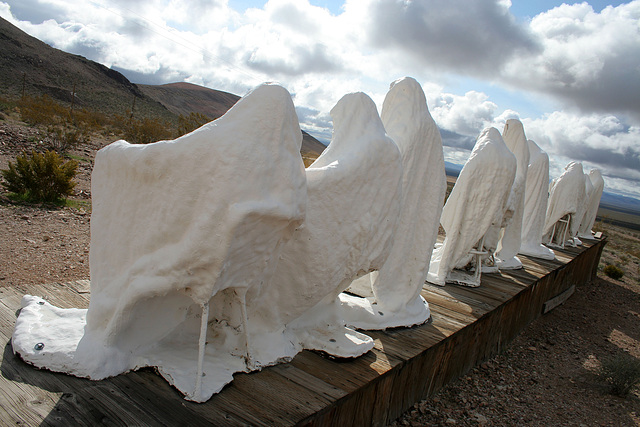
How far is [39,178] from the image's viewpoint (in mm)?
7035

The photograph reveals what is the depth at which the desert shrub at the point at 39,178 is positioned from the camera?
6949 mm

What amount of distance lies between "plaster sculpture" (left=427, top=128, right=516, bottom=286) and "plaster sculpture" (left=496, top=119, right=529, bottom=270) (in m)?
1.08

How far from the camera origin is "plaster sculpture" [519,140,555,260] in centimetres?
Result: 766

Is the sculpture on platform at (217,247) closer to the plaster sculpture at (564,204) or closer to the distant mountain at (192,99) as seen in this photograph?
the plaster sculpture at (564,204)

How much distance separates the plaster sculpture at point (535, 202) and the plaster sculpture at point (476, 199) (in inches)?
112

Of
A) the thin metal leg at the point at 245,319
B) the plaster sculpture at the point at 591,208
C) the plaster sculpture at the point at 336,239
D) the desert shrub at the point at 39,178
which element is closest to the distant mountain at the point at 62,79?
the plaster sculpture at the point at 591,208

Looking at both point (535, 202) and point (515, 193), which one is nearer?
point (515, 193)

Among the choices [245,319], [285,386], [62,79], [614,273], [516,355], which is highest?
[62,79]

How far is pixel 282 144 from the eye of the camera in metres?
2.20

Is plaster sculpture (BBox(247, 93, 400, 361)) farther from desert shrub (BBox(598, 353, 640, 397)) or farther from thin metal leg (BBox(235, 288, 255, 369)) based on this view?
desert shrub (BBox(598, 353, 640, 397))

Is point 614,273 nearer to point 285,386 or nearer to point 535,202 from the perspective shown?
point 535,202

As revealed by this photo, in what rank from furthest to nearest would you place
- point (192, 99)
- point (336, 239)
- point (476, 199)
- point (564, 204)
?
point (192, 99)
point (564, 204)
point (476, 199)
point (336, 239)

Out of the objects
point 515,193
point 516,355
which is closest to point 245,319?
point 516,355

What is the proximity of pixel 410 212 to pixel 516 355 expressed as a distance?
9.24 feet
